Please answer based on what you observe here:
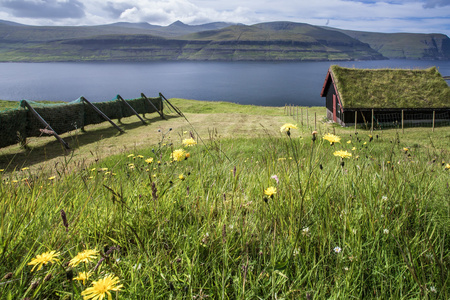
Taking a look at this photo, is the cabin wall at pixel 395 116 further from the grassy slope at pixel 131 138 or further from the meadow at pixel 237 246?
the meadow at pixel 237 246

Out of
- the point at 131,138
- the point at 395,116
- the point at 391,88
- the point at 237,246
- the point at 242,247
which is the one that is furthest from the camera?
the point at 391,88

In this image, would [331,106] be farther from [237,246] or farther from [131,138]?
[237,246]

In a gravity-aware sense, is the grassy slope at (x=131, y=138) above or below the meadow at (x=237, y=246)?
below

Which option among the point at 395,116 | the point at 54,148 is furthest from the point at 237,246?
the point at 395,116

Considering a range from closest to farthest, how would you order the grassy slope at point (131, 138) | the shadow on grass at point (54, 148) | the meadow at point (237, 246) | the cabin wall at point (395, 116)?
1. the meadow at point (237, 246)
2. the shadow on grass at point (54, 148)
3. the grassy slope at point (131, 138)
4. the cabin wall at point (395, 116)

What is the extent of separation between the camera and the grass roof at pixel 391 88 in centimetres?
2455

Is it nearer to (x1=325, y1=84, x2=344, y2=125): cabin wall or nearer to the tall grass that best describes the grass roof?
(x1=325, y1=84, x2=344, y2=125): cabin wall

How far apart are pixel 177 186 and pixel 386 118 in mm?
26530

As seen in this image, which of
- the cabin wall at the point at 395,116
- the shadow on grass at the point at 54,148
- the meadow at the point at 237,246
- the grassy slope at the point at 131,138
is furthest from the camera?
the cabin wall at the point at 395,116

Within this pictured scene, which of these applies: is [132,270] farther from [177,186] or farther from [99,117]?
[99,117]

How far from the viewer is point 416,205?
2.34 meters

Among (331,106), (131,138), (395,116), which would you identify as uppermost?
(331,106)

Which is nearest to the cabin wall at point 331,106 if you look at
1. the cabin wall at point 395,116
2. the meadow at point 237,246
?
the cabin wall at point 395,116

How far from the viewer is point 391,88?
25.9 meters
